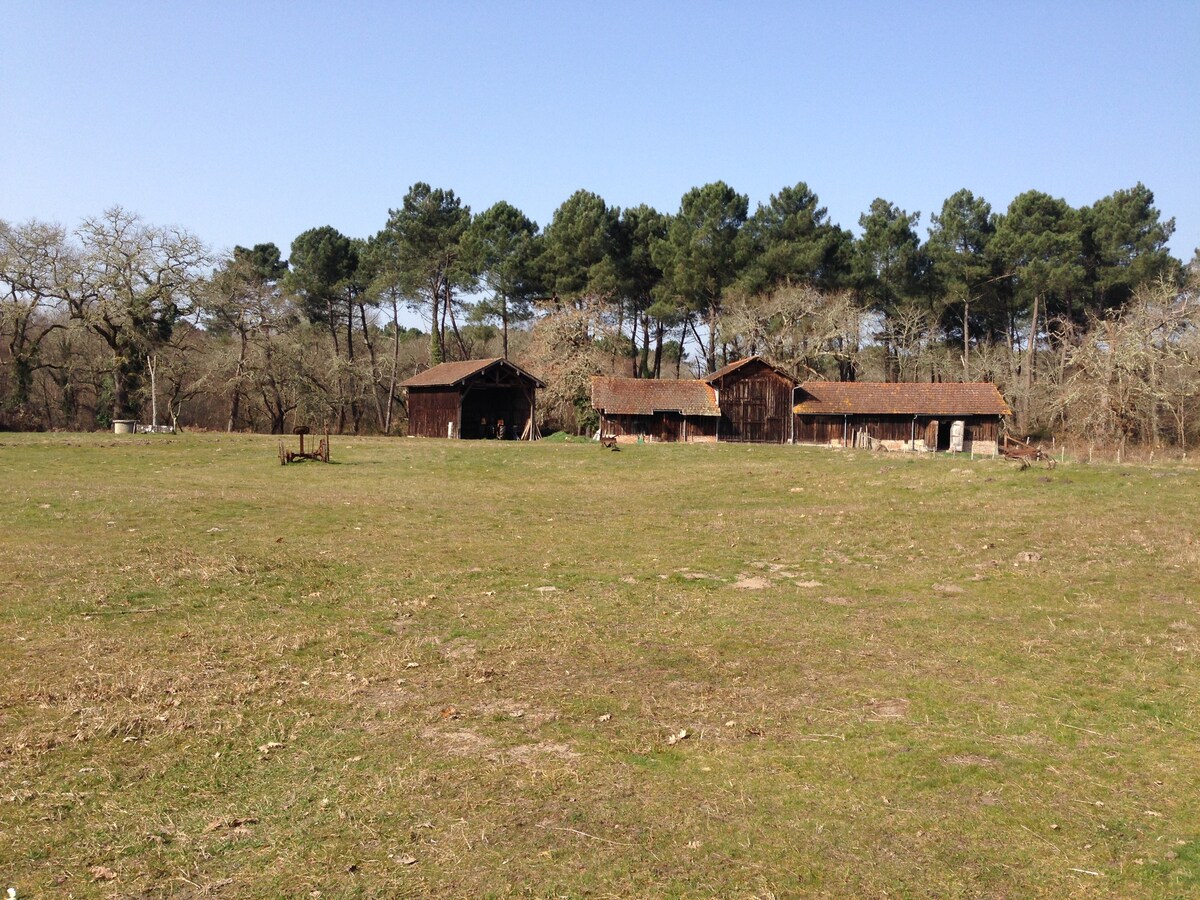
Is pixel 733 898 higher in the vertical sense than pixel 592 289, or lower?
lower

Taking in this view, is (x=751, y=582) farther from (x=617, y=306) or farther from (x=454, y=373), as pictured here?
(x=617, y=306)

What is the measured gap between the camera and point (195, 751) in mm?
7176

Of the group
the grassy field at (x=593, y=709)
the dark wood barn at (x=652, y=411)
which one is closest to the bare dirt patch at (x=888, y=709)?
the grassy field at (x=593, y=709)

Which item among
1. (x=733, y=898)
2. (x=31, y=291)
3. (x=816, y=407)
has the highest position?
(x=31, y=291)

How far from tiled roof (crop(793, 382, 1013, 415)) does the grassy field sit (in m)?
35.2

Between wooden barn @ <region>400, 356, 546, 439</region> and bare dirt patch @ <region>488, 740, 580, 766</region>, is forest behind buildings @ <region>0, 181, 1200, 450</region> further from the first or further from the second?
bare dirt patch @ <region>488, 740, 580, 766</region>

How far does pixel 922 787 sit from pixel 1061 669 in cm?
405

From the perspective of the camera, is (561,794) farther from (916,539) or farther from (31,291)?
(31,291)

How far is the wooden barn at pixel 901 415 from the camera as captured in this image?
5312cm

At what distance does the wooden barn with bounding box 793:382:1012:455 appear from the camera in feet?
174

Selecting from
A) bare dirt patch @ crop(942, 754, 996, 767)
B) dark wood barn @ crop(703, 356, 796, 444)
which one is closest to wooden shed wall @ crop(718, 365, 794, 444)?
dark wood barn @ crop(703, 356, 796, 444)

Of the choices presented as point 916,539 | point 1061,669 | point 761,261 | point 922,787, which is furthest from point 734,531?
point 761,261

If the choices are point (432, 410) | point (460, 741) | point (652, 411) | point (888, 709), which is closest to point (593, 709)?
point (460, 741)

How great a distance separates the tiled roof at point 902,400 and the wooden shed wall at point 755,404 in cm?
128
